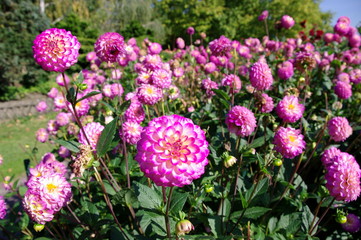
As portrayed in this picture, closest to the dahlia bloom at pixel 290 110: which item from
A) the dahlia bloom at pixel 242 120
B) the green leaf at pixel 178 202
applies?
the dahlia bloom at pixel 242 120

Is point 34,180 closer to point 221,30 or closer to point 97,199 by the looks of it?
point 97,199

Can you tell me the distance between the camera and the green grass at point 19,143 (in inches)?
205

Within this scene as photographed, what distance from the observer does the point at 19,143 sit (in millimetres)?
5320

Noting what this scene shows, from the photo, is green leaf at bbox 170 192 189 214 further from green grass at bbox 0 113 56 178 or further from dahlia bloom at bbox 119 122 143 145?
green grass at bbox 0 113 56 178

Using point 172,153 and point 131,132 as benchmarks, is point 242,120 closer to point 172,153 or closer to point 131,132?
point 172,153

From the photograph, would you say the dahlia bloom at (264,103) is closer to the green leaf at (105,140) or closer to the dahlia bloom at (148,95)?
the dahlia bloom at (148,95)

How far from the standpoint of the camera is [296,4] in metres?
18.5

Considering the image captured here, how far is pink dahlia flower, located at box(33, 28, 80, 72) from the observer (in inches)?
48.7

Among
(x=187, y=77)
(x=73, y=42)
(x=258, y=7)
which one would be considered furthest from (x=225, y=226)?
(x=258, y=7)

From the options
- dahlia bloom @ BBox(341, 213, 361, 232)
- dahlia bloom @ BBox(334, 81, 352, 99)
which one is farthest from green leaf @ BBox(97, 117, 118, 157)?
dahlia bloom @ BBox(334, 81, 352, 99)

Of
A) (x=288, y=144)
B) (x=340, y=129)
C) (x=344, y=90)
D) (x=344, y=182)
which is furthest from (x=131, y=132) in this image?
(x=344, y=90)

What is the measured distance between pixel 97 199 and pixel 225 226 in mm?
1038

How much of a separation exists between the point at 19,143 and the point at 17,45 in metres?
7.01

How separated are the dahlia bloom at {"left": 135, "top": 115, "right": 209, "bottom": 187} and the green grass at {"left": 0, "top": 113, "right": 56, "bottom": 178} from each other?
11.6 feet
